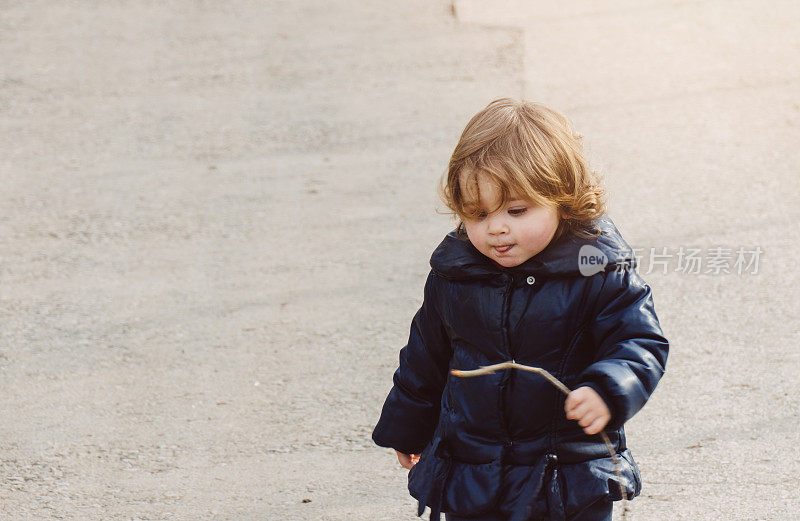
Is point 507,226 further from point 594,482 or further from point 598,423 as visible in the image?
point 594,482

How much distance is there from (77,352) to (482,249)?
Result: 255 centimetres

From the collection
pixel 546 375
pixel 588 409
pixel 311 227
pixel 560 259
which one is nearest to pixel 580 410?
pixel 588 409

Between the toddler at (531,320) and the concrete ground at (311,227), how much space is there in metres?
0.90

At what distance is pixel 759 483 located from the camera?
3.03 m

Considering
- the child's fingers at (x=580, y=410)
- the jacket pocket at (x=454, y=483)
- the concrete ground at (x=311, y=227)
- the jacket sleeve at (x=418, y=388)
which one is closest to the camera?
the child's fingers at (x=580, y=410)

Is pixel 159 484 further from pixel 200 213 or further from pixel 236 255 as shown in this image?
pixel 200 213

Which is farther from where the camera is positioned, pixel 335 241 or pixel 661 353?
pixel 335 241

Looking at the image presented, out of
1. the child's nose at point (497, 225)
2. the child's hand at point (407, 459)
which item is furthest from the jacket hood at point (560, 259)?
the child's hand at point (407, 459)

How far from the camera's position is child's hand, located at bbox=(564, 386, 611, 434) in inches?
73.7

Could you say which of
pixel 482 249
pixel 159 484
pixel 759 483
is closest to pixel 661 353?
pixel 482 249

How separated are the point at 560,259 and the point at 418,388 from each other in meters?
0.51

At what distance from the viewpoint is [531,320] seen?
2.05 metres

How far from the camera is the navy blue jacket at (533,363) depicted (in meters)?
2.04

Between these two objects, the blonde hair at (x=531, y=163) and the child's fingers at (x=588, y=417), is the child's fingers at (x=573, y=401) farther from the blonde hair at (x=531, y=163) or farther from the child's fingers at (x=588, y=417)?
the blonde hair at (x=531, y=163)
